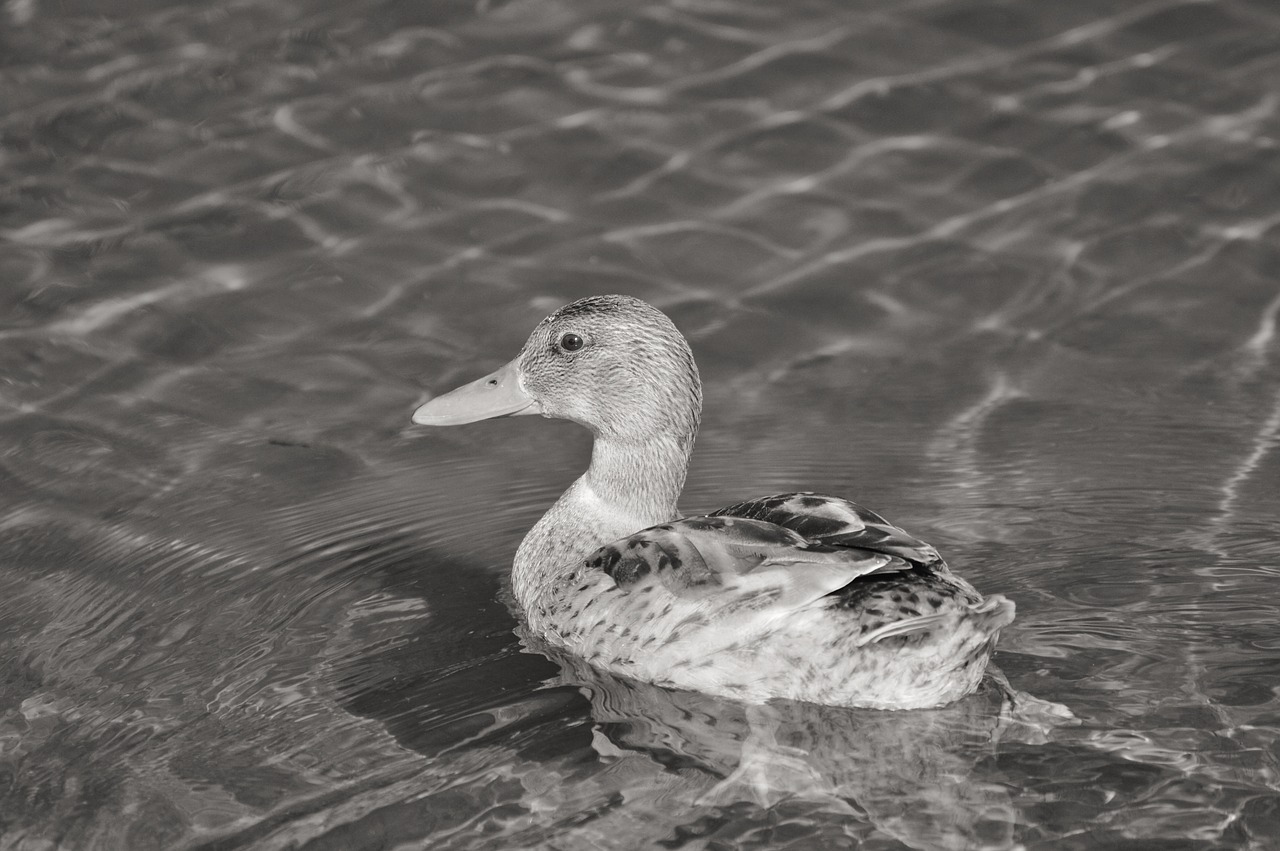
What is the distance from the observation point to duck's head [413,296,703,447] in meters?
6.41

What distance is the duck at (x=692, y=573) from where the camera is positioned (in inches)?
212

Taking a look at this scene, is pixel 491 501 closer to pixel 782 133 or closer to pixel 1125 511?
pixel 1125 511

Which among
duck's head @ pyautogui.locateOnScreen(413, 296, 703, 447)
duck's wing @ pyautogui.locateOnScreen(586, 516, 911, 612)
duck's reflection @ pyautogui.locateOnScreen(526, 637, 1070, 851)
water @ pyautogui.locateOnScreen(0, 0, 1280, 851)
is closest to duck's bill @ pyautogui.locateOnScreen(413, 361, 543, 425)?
duck's head @ pyautogui.locateOnScreen(413, 296, 703, 447)

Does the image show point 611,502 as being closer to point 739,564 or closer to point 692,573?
point 692,573

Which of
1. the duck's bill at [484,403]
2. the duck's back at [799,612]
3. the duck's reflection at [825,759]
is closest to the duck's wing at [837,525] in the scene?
the duck's back at [799,612]

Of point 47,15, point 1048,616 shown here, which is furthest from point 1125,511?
point 47,15

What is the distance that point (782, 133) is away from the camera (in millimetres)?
9938

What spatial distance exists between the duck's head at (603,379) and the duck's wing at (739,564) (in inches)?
27.1

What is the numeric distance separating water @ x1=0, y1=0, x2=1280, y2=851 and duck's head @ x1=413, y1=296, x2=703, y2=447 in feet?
2.09

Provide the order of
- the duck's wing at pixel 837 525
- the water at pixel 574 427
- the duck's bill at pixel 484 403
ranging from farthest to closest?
the duck's bill at pixel 484 403 < the duck's wing at pixel 837 525 < the water at pixel 574 427

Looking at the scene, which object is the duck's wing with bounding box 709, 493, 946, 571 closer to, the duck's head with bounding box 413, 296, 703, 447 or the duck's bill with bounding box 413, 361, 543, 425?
the duck's head with bounding box 413, 296, 703, 447

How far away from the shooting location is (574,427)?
798cm

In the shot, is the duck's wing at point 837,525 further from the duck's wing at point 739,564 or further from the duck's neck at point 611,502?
the duck's neck at point 611,502

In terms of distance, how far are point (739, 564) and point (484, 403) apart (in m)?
1.56
